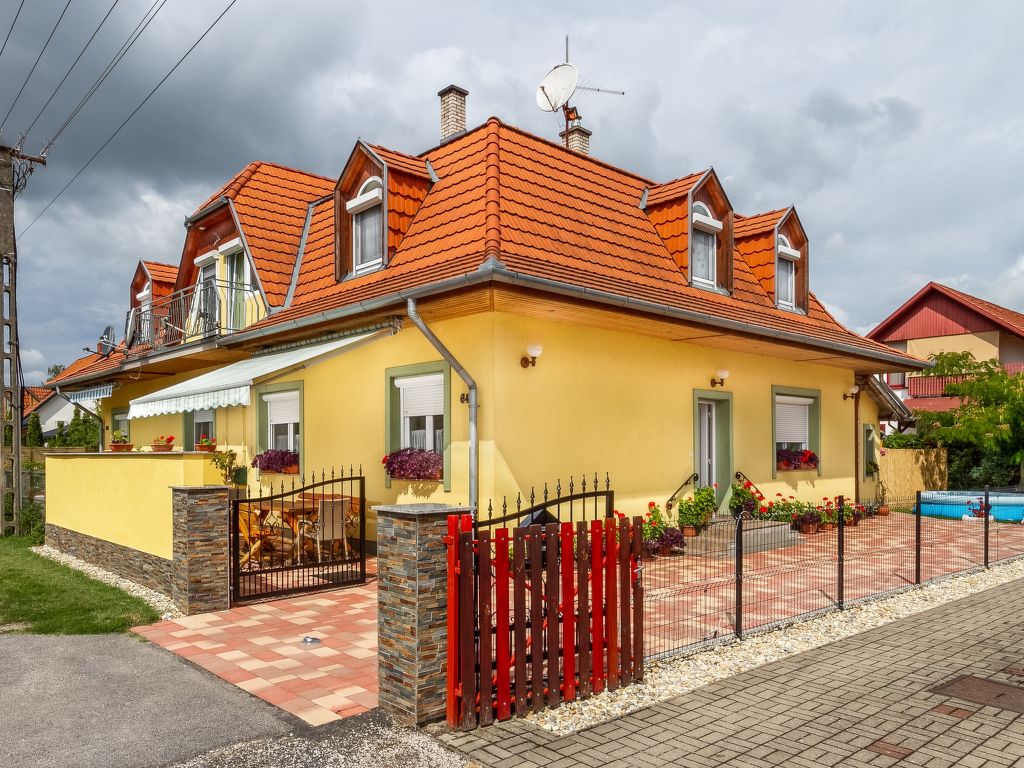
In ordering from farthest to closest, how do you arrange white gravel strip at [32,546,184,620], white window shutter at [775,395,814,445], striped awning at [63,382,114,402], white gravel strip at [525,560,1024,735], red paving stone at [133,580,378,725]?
striped awning at [63,382,114,402] → white window shutter at [775,395,814,445] → white gravel strip at [32,546,184,620] → red paving stone at [133,580,378,725] → white gravel strip at [525,560,1024,735]

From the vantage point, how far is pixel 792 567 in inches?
436

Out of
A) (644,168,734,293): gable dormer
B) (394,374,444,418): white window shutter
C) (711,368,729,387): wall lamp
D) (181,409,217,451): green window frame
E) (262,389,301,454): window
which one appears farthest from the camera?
(181,409,217,451): green window frame

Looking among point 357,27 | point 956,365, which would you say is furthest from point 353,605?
point 956,365

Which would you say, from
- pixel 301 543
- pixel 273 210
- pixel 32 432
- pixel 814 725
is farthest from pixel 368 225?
pixel 32 432

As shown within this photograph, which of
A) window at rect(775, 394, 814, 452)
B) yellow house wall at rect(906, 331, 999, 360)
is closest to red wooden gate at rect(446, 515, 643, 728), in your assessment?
window at rect(775, 394, 814, 452)

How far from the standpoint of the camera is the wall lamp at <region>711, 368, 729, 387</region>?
50.8 feet

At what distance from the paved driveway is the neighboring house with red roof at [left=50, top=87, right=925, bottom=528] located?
4.94m

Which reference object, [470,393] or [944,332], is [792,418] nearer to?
[470,393]

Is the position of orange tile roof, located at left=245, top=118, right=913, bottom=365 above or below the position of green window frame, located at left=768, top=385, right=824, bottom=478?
above

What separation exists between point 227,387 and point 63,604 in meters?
3.68

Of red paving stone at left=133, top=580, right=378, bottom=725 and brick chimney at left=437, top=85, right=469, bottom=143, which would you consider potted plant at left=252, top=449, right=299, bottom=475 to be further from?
brick chimney at left=437, top=85, right=469, bottom=143

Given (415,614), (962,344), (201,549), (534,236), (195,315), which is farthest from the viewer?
(962,344)

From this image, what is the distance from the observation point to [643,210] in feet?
53.2

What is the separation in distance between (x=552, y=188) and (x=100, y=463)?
30.8 feet
